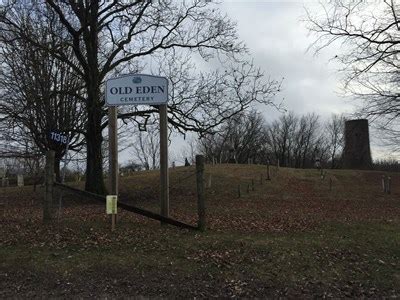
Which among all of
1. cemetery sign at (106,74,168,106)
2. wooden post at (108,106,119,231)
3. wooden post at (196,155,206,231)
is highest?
cemetery sign at (106,74,168,106)

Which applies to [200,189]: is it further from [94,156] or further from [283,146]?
[283,146]

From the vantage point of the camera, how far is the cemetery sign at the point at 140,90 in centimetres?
1141

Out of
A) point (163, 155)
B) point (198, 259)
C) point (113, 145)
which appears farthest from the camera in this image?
point (113, 145)

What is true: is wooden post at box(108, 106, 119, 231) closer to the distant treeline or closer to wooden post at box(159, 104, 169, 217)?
wooden post at box(159, 104, 169, 217)

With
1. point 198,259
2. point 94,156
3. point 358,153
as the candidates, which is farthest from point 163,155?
point 358,153

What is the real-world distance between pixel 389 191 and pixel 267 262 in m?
28.2

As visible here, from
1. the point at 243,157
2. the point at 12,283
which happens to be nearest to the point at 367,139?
the point at 243,157

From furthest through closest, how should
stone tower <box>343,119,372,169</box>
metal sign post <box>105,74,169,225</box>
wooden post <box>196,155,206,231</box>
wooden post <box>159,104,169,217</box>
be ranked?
stone tower <box>343,119,372,169</box> → wooden post <box>159,104,169,217</box> → metal sign post <box>105,74,169,225</box> → wooden post <box>196,155,206,231</box>

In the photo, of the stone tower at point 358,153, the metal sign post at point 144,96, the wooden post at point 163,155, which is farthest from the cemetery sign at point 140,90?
the stone tower at point 358,153

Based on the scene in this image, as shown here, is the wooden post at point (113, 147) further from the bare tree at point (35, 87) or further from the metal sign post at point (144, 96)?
the bare tree at point (35, 87)

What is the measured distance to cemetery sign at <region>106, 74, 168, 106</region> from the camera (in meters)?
11.4

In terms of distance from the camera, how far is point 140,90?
37.4 ft

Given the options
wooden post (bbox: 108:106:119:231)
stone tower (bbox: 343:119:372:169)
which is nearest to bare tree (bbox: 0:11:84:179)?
wooden post (bbox: 108:106:119:231)

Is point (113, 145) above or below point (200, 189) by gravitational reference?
above
